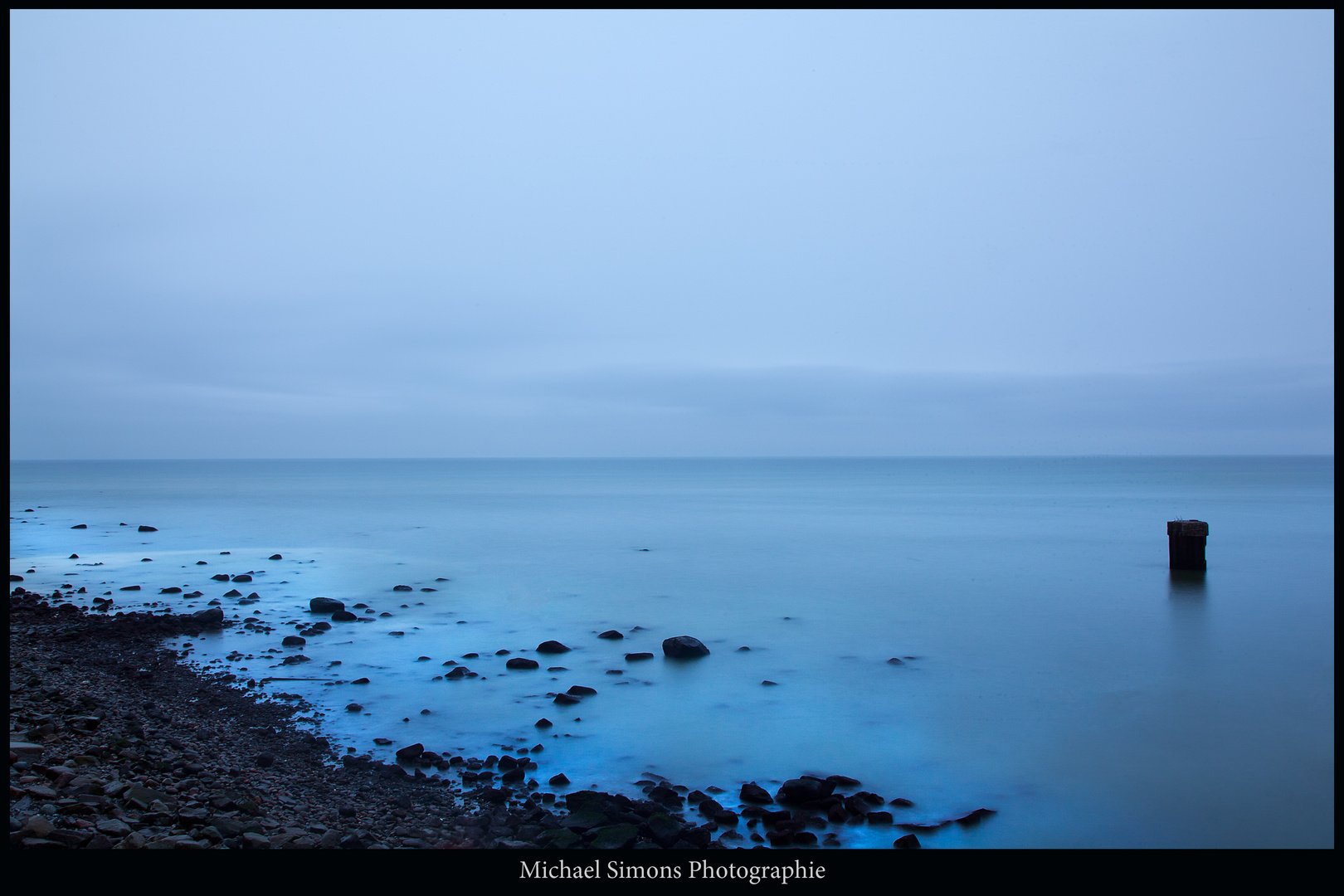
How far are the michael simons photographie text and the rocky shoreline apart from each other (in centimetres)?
43

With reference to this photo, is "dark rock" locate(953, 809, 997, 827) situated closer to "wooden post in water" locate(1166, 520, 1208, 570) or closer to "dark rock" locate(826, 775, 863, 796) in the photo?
"dark rock" locate(826, 775, 863, 796)

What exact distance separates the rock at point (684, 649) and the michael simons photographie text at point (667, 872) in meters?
7.88

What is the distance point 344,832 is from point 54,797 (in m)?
2.74

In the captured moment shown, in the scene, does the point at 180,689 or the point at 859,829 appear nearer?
the point at 859,829

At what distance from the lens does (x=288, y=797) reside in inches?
312

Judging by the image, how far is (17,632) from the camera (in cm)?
1459

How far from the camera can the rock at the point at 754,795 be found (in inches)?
330

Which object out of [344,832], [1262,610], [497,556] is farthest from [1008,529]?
[344,832]

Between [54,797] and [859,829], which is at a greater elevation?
[54,797]

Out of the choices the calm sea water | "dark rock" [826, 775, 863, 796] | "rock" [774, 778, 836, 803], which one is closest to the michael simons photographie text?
the calm sea water

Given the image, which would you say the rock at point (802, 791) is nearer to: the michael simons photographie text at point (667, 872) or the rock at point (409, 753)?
the michael simons photographie text at point (667, 872)

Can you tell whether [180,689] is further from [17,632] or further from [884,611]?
[884,611]

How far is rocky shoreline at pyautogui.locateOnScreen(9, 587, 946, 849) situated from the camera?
6.90m

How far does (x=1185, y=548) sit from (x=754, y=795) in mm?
21161
